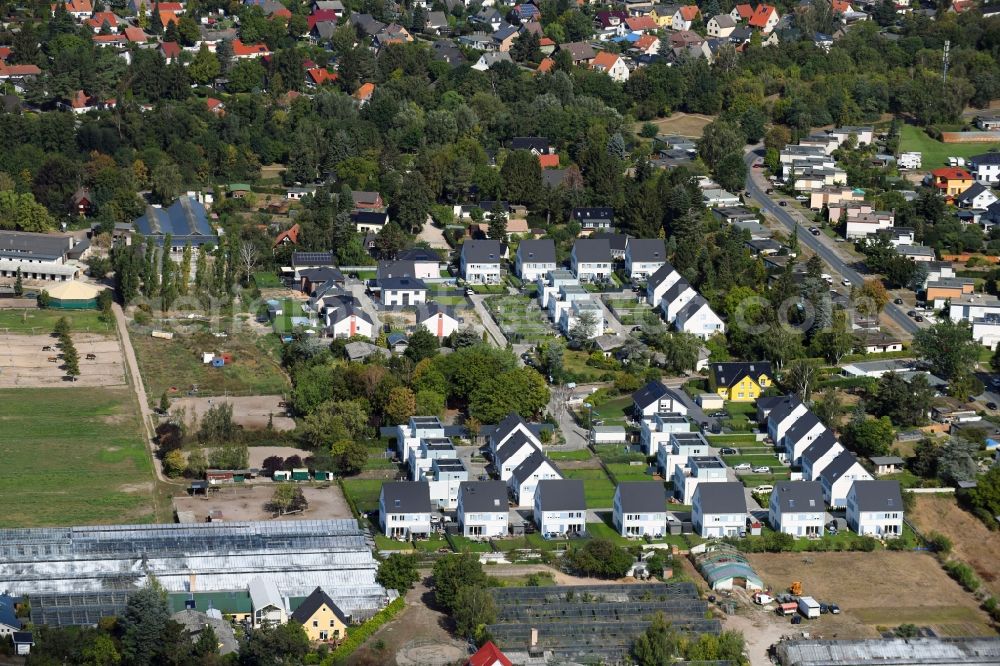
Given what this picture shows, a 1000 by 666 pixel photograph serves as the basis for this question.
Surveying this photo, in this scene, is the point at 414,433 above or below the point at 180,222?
above

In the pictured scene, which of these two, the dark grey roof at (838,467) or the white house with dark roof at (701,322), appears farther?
the white house with dark roof at (701,322)

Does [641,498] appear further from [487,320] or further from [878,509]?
[487,320]

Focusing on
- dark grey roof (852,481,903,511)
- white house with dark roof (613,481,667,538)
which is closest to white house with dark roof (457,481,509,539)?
white house with dark roof (613,481,667,538)

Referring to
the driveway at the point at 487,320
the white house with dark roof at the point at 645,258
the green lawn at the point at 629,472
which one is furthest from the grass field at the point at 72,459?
the white house with dark roof at the point at 645,258

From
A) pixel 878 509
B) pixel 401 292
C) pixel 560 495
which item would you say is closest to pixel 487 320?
pixel 401 292

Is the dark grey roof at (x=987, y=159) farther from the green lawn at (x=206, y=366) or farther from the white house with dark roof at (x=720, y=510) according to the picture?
the white house with dark roof at (x=720, y=510)

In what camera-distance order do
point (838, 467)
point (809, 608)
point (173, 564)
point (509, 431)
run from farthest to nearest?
point (509, 431), point (838, 467), point (173, 564), point (809, 608)
